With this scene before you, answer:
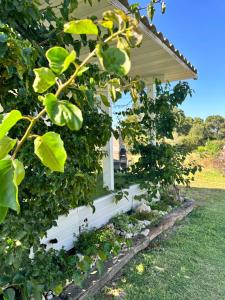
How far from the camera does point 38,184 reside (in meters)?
1.69

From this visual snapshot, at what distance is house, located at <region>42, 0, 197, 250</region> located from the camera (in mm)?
3105

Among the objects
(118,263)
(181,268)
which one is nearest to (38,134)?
(118,263)

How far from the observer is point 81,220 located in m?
3.61

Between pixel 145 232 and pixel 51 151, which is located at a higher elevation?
pixel 51 151

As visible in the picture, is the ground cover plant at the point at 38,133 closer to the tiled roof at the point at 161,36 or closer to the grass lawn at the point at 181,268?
the grass lawn at the point at 181,268

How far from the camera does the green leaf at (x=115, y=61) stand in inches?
18.1

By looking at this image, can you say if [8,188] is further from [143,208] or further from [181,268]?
[143,208]

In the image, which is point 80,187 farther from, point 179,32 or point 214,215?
point 179,32

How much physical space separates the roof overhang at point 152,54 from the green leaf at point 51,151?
2414mm

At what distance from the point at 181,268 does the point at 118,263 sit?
2.70 ft

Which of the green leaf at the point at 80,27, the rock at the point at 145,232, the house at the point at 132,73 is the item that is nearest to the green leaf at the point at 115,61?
the green leaf at the point at 80,27

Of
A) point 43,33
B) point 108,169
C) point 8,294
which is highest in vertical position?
point 43,33

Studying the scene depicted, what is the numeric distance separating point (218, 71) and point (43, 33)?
62.3ft

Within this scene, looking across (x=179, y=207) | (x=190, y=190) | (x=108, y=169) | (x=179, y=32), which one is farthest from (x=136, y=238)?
(x=179, y=32)
